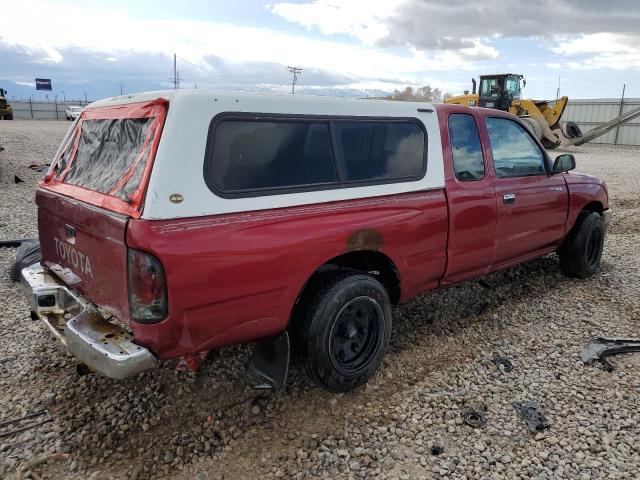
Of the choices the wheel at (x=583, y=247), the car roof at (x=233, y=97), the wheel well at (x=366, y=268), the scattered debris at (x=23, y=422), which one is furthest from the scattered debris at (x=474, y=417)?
the wheel at (x=583, y=247)

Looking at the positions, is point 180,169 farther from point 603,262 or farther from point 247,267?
point 603,262

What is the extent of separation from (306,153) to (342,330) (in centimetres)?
115

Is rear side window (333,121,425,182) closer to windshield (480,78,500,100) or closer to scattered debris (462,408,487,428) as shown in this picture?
scattered debris (462,408,487,428)

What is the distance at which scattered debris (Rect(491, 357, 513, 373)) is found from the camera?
3.53 metres

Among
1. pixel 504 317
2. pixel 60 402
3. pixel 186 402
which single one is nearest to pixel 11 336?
pixel 60 402

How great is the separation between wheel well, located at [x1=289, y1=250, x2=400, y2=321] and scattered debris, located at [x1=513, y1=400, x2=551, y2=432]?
1.05 metres

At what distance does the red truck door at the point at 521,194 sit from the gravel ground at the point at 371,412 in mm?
685

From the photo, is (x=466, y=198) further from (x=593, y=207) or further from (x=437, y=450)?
(x=593, y=207)

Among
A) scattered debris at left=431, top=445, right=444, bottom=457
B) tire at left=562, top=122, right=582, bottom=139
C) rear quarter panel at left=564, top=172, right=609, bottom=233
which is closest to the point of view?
scattered debris at left=431, top=445, right=444, bottom=457

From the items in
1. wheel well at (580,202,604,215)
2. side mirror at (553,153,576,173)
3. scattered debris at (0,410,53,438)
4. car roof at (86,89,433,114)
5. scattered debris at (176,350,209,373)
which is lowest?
scattered debris at (0,410,53,438)

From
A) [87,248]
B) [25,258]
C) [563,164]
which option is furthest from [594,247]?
[25,258]

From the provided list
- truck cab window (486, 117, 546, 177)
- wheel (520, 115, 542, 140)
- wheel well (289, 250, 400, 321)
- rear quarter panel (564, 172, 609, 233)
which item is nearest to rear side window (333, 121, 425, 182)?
wheel well (289, 250, 400, 321)

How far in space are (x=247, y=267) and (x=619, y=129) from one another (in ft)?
102

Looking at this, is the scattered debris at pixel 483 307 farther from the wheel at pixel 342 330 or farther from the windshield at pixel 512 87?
the windshield at pixel 512 87
